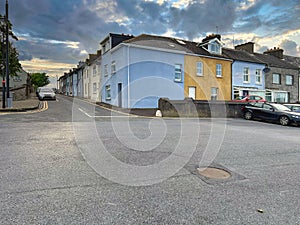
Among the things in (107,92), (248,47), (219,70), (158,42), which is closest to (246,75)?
(219,70)

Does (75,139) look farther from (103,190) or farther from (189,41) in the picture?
(189,41)

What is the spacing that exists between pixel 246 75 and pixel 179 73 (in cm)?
1060

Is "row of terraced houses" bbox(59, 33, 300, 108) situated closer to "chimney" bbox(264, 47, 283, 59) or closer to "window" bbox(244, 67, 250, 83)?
"window" bbox(244, 67, 250, 83)

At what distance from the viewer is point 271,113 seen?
56.0 feet

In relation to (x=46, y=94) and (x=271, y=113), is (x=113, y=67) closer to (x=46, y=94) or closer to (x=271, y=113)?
(x=46, y=94)

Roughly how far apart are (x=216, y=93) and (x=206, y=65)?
3460 millimetres

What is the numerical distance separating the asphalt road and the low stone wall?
10.3 m

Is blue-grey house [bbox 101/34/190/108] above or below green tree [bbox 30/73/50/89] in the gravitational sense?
below

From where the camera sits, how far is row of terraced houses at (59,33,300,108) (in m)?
22.6

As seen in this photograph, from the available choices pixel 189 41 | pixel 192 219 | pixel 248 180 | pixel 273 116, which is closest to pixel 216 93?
pixel 189 41

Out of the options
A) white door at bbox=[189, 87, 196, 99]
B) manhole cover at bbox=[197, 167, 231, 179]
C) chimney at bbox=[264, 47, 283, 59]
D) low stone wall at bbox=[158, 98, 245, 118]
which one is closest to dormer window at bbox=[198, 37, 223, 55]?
white door at bbox=[189, 87, 196, 99]

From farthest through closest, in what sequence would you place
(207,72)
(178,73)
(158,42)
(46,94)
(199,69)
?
1. (46,94)
2. (207,72)
3. (199,69)
4. (158,42)
5. (178,73)

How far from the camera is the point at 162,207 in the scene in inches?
135

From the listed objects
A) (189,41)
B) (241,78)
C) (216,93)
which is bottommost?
(216,93)
